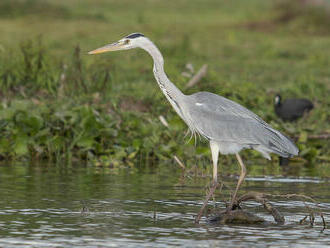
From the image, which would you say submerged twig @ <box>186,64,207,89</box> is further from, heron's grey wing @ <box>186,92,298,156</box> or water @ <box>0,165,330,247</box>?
heron's grey wing @ <box>186,92,298,156</box>

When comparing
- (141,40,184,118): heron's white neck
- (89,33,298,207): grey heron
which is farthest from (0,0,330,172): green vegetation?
(141,40,184,118): heron's white neck

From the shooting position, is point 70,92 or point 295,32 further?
point 295,32

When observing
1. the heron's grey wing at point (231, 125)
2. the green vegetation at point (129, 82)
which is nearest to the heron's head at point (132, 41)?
the heron's grey wing at point (231, 125)

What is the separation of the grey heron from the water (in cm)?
69

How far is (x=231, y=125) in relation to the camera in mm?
8023

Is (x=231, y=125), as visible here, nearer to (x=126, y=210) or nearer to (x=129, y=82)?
(x=126, y=210)

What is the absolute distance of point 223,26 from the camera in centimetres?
2725

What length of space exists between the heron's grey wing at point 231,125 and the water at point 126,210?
0.70 metres

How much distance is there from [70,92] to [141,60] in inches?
242

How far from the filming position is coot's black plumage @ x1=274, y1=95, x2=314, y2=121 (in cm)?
1444

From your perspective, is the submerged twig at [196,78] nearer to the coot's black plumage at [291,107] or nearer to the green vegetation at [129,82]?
the green vegetation at [129,82]

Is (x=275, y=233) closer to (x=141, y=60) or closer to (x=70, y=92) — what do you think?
(x=70, y=92)

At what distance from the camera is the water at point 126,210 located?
687cm

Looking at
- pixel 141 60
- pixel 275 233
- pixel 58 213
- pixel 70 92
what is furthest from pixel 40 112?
pixel 141 60
